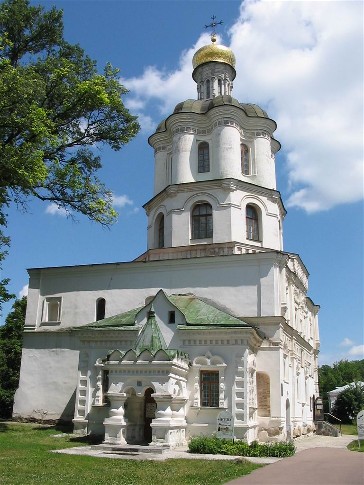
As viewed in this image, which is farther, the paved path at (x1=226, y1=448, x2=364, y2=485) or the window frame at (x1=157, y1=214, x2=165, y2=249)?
the window frame at (x1=157, y1=214, x2=165, y2=249)

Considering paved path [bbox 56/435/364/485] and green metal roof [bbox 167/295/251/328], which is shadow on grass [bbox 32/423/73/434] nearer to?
paved path [bbox 56/435/364/485]

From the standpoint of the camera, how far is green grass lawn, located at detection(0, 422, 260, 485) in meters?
10.8

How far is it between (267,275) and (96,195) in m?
7.85

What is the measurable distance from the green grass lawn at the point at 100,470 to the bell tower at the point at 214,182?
11.6 meters

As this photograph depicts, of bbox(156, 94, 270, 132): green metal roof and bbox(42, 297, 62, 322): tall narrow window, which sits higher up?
bbox(156, 94, 270, 132): green metal roof

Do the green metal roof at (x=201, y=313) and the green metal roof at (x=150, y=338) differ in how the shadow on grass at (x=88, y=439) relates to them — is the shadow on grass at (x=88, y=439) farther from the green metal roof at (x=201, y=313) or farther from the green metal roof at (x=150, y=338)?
the green metal roof at (x=201, y=313)

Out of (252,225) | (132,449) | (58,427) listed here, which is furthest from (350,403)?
(132,449)

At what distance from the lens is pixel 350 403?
45344mm

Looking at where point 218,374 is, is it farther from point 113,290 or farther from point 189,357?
point 113,290

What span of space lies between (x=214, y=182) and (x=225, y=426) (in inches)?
473

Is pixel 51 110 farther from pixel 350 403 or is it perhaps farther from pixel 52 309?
pixel 350 403

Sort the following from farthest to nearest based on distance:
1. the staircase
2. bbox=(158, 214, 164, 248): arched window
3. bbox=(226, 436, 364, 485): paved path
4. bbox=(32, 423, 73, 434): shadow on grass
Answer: the staircase → bbox=(158, 214, 164, 248): arched window → bbox=(32, 423, 73, 434): shadow on grass → bbox=(226, 436, 364, 485): paved path

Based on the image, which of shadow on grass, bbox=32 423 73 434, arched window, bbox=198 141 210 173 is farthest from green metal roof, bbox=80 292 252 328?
arched window, bbox=198 141 210 173

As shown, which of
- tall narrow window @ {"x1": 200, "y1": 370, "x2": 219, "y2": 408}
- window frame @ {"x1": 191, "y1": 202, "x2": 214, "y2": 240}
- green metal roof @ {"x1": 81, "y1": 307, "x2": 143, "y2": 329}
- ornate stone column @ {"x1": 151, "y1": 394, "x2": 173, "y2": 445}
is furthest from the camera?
window frame @ {"x1": 191, "y1": 202, "x2": 214, "y2": 240}
